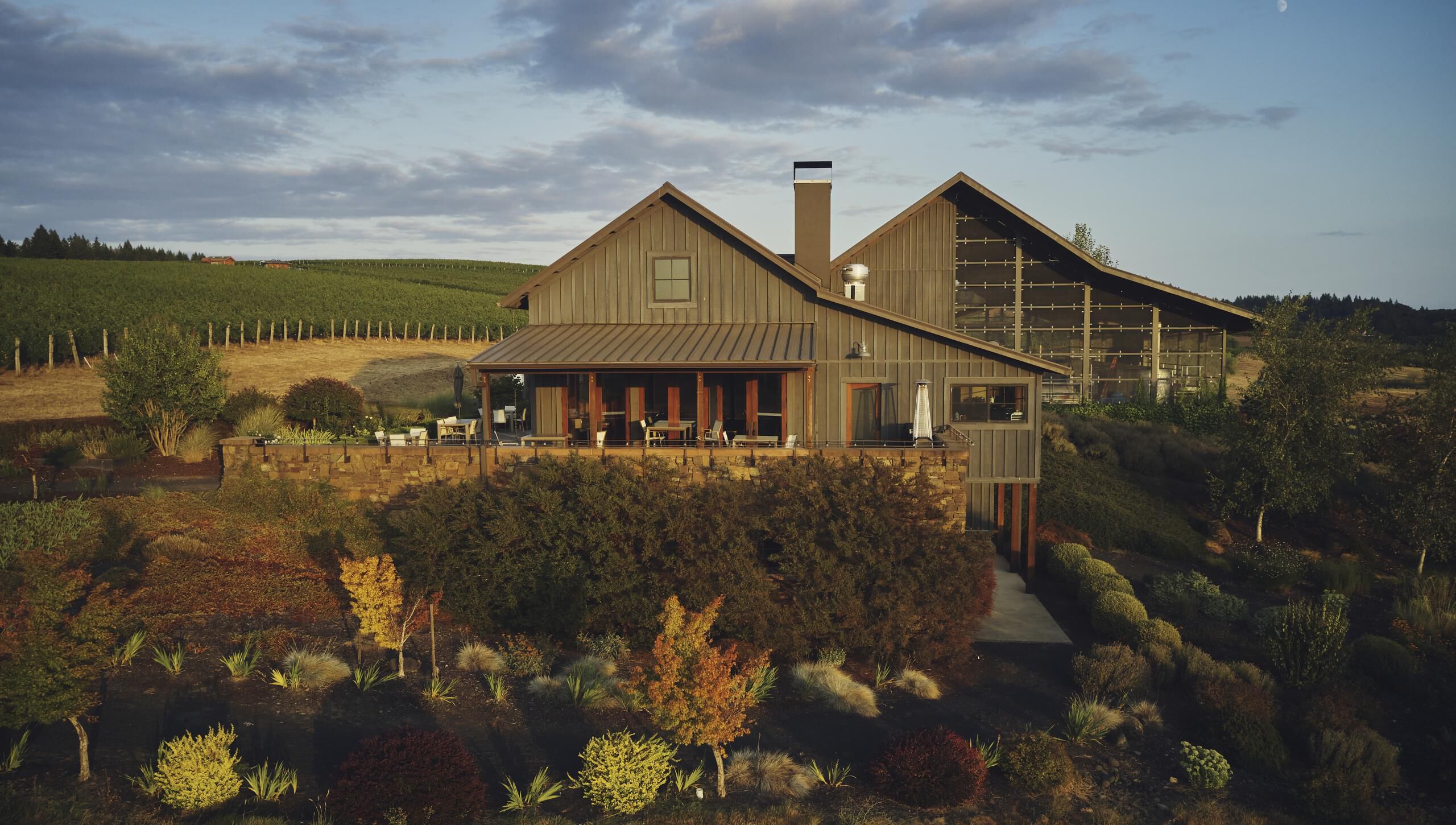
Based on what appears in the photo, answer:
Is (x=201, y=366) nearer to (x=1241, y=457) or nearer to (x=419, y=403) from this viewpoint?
(x=419, y=403)

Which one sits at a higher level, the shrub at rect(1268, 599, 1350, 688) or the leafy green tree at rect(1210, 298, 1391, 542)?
the leafy green tree at rect(1210, 298, 1391, 542)

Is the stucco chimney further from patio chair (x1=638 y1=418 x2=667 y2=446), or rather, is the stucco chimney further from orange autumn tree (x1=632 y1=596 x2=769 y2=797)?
orange autumn tree (x1=632 y1=596 x2=769 y2=797)

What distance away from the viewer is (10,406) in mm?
30656

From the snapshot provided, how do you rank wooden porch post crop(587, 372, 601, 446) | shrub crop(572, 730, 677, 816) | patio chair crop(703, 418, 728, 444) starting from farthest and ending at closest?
1. patio chair crop(703, 418, 728, 444)
2. wooden porch post crop(587, 372, 601, 446)
3. shrub crop(572, 730, 677, 816)

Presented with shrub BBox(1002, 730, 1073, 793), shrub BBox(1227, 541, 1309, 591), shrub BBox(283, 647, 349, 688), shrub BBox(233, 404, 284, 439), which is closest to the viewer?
shrub BBox(1002, 730, 1073, 793)

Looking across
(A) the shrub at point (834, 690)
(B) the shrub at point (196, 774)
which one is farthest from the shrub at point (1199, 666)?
(B) the shrub at point (196, 774)

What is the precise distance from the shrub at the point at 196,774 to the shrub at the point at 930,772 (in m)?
7.18

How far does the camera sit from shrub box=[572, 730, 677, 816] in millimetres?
9602

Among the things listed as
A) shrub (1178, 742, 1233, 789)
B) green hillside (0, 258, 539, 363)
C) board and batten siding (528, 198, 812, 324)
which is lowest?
shrub (1178, 742, 1233, 789)

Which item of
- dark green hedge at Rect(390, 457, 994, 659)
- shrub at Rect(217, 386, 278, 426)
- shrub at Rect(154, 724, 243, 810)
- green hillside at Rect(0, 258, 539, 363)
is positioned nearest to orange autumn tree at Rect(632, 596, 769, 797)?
dark green hedge at Rect(390, 457, 994, 659)

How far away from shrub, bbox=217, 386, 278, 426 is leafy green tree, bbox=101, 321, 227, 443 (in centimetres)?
165

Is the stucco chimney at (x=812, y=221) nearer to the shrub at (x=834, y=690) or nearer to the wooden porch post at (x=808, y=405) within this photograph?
the wooden porch post at (x=808, y=405)

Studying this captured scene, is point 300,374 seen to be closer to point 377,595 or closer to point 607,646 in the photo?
point 607,646

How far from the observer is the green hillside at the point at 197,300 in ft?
131
